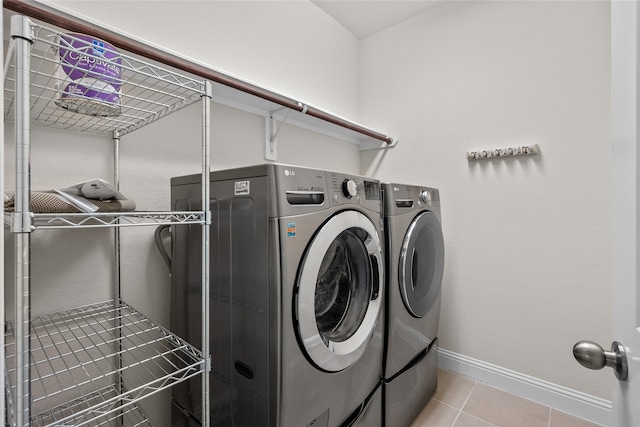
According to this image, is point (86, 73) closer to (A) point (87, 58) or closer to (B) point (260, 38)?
(A) point (87, 58)

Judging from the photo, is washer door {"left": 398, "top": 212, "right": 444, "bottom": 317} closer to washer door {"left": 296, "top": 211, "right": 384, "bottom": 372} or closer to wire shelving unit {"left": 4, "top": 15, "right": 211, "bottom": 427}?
washer door {"left": 296, "top": 211, "right": 384, "bottom": 372}

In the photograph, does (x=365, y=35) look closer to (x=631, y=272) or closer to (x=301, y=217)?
(x=301, y=217)

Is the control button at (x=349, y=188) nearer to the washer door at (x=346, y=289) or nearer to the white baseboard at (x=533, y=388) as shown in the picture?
the washer door at (x=346, y=289)

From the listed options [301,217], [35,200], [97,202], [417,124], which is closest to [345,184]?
[301,217]

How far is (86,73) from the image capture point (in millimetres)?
723

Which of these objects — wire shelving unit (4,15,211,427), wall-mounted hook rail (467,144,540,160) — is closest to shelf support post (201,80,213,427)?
wire shelving unit (4,15,211,427)

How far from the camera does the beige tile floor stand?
1.55m

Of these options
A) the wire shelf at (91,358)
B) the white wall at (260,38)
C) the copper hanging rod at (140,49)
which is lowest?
the wire shelf at (91,358)

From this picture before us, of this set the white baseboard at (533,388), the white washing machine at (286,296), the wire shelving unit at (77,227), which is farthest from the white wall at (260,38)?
the white baseboard at (533,388)

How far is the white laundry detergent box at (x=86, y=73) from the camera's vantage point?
2.29 ft

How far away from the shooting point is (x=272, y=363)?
2.94 feet

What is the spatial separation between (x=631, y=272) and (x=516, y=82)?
167cm

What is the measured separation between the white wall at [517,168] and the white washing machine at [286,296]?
0.99m

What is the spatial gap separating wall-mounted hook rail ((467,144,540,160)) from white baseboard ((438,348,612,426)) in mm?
1285
